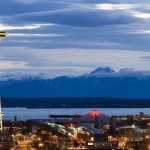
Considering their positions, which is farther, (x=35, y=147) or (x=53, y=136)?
(x=53, y=136)

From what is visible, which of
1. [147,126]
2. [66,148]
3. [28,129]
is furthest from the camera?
[147,126]

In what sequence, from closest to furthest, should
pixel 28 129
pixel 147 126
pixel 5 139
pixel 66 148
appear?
1. pixel 5 139
2. pixel 66 148
3. pixel 28 129
4. pixel 147 126

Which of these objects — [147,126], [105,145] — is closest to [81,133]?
[105,145]

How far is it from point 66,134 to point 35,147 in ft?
53.4

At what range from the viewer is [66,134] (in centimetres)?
7569

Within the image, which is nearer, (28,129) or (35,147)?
(35,147)

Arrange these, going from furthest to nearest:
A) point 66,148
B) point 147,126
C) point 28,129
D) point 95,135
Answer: point 147,126 → point 28,129 → point 95,135 → point 66,148

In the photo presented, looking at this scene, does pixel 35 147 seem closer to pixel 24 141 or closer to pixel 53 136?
pixel 24 141

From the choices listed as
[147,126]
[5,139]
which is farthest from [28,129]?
[5,139]

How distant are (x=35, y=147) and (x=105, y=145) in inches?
235

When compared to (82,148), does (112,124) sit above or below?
above

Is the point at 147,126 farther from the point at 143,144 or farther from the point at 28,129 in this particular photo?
the point at 143,144

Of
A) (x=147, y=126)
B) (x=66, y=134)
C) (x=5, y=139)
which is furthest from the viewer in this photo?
(x=147, y=126)

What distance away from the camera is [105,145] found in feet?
202
